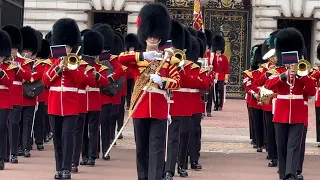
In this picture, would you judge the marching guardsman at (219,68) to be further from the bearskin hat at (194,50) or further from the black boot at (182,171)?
the black boot at (182,171)

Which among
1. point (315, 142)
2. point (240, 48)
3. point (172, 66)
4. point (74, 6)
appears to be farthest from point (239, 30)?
point (172, 66)

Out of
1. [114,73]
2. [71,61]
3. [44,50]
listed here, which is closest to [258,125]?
[114,73]

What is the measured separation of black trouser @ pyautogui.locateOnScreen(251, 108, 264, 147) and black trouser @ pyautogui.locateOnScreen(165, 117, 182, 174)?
3656 mm

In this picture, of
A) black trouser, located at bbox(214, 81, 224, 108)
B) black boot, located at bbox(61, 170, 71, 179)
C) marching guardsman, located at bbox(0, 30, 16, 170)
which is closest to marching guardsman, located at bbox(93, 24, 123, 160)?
marching guardsman, located at bbox(0, 30, 16, 170)

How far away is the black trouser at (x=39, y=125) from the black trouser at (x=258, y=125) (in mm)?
3169

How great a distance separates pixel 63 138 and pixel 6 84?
121 cm

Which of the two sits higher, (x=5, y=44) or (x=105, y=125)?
(x=5, y=44)

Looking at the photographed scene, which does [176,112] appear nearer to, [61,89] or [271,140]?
[61,89]

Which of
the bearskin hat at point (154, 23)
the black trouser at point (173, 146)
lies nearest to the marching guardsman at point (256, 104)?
the black trouser at point (173, 146)

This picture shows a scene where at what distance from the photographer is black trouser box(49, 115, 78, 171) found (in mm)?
9516

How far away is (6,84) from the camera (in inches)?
405

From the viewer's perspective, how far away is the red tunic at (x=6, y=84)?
33.7ft

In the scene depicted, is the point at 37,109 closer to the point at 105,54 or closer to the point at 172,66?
the point at 105,54

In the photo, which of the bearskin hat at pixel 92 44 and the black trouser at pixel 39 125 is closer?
the bearskin hat at pixel 92 44
